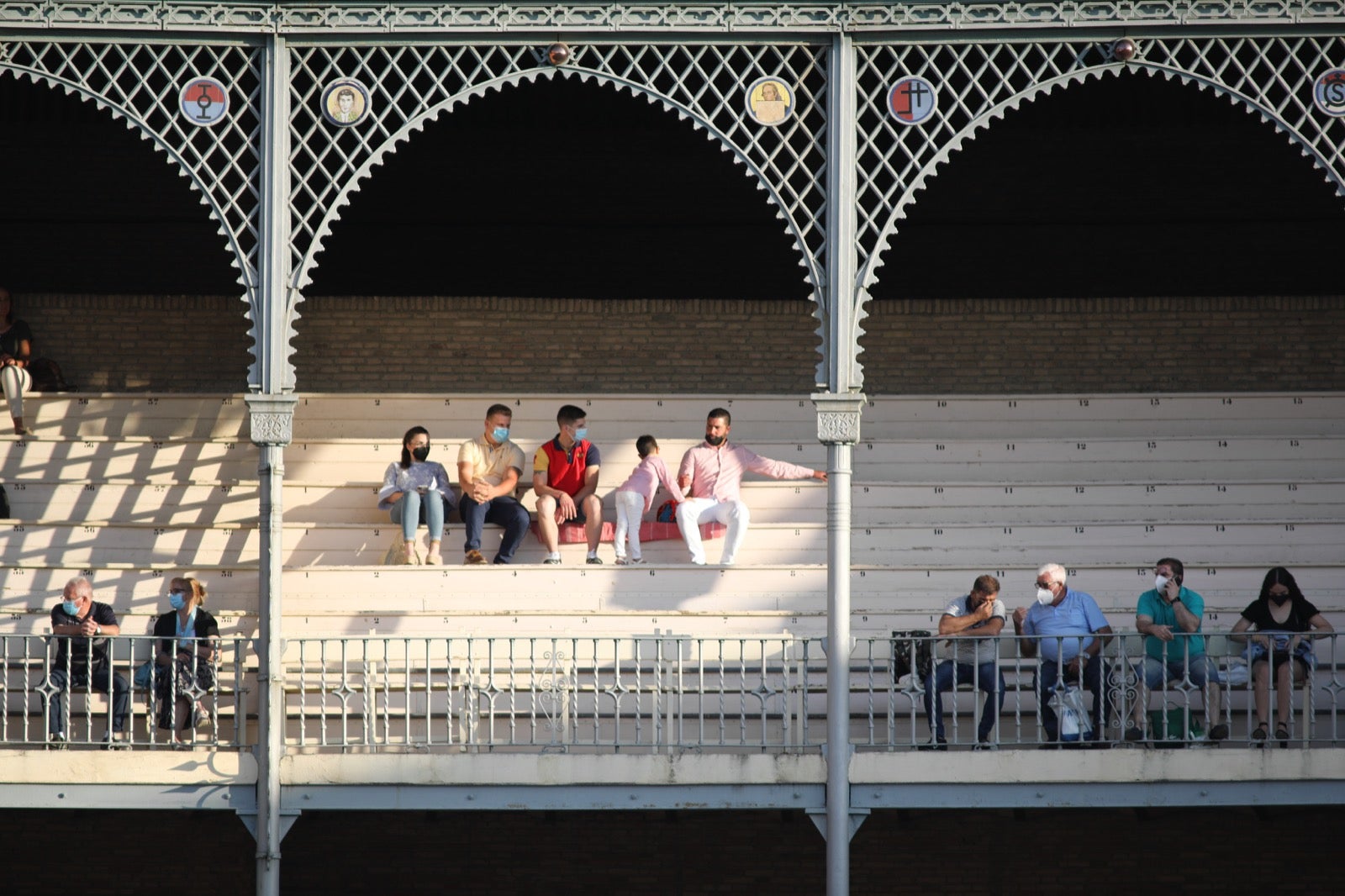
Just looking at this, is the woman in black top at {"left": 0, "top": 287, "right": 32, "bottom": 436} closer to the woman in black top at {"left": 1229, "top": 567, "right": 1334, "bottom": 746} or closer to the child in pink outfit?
the child in pink outfit

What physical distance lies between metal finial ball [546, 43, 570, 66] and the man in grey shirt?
3.85 metres

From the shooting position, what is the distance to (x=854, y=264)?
10281mm

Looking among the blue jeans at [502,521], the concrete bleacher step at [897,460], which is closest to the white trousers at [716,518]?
the blue jeans at [502,521]

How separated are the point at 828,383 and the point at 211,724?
4235mm

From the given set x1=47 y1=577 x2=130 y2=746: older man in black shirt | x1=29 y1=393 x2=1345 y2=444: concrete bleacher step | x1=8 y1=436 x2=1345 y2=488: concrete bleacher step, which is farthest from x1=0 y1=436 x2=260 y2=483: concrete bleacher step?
x1=47 y1=577 x2=130 y2=746: older man in black shirt

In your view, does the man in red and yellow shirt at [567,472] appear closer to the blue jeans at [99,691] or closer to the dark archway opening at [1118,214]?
the blue jeans at [99,691]

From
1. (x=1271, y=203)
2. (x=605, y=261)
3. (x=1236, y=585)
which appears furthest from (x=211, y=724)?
(x=1271, y=203)

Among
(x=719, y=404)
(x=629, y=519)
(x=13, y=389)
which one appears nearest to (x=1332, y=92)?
(x=629, y=519)

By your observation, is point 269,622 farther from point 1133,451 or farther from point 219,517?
point 1133,451

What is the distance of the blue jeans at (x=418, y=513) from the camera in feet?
39.6

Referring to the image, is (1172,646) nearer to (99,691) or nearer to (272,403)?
(272,403)

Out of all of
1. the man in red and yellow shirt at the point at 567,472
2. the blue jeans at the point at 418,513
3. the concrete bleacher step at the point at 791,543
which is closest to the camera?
the blue jeans at the point at 418,513

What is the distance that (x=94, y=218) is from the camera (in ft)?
49.5

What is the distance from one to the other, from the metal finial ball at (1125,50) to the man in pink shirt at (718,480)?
3.39 metres
